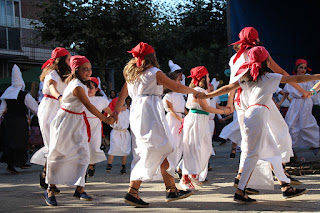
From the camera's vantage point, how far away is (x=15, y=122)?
1049 cm

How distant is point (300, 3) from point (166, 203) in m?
8.06

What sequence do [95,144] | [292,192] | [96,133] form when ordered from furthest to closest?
[96,133] < [95,144] < [292,192]

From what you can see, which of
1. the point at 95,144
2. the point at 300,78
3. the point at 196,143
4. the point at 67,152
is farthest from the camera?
the point at 95,144

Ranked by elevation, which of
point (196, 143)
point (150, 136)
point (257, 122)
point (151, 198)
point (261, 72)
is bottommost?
point (151, 198)

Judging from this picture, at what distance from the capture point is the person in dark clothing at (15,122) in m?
9.95

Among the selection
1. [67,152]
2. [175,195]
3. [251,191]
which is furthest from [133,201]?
[251,191]

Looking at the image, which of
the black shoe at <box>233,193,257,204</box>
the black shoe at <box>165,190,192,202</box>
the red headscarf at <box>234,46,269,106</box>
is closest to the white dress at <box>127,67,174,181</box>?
the black shoe at <box>165,190,192,202</box>

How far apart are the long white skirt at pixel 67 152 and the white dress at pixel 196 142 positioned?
5.38 ft

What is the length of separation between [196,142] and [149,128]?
1.77 m

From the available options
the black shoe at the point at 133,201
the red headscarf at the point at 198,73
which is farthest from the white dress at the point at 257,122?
the red headscarf at the point at 198,73

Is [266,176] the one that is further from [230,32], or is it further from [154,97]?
[230,32]

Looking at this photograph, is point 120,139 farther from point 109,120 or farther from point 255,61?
point 255,61

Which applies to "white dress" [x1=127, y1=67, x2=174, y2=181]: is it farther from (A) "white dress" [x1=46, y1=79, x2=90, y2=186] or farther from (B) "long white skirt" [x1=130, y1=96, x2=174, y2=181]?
(A) "white dress" [x1=46, y1=79, x2=90, y2=186]

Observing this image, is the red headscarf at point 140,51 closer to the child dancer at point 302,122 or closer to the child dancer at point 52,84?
the child dancer at point 52,84
